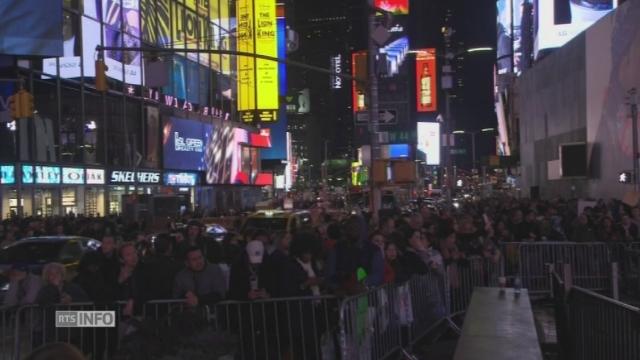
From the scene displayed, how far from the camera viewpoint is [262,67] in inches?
2128

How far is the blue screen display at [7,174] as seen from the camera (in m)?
29.1

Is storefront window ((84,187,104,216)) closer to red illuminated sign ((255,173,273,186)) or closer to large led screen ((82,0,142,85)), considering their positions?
large led screen ((82,0,142,85))

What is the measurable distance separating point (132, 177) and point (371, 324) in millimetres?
32967

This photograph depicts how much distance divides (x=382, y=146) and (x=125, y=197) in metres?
14.1

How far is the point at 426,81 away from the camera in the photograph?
69.2m

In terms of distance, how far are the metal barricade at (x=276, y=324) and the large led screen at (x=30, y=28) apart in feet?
79.7

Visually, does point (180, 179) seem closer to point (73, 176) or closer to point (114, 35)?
point (114, 35)

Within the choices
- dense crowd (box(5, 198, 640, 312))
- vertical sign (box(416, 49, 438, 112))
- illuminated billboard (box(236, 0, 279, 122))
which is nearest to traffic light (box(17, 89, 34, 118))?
dense crowd (box(5, 198, 640, 312))

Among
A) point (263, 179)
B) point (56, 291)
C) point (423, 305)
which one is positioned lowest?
point (423, 305)

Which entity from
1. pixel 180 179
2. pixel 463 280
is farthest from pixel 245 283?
pixel 180 179

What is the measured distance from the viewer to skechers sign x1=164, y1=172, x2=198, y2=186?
44.3m

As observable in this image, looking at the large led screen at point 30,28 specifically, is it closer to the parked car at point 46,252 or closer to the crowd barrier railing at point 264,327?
the parked car at point 46,252

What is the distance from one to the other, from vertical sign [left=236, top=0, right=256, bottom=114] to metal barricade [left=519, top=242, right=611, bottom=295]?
38714 mm

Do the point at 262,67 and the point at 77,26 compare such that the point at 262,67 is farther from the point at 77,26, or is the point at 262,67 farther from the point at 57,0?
the point at 57,0
